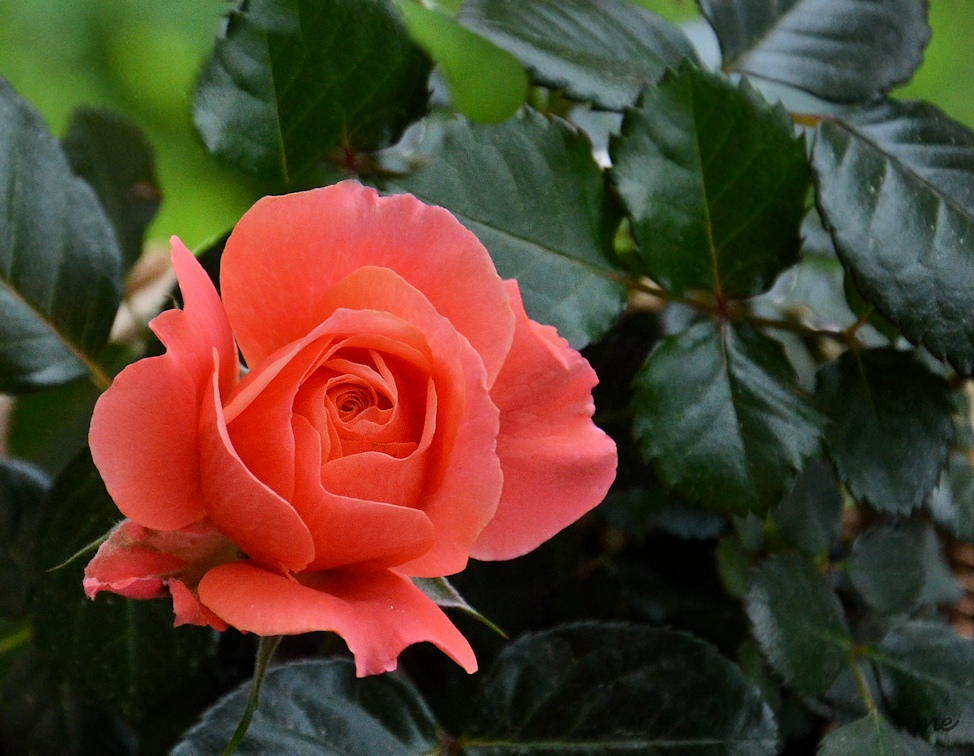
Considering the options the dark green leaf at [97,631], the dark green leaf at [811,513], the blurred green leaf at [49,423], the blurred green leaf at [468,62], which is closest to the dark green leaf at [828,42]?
the blurred green leaf at [468,62]

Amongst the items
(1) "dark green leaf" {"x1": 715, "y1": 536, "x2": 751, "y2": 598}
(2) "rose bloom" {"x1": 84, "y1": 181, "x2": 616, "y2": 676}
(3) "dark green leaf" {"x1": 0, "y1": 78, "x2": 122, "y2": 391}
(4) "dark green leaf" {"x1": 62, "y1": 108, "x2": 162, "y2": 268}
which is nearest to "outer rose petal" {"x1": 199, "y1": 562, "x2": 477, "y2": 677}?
(2) "rose bloom" {"x1": 84, "y1": 181, "x2": 616, "y2": 676}

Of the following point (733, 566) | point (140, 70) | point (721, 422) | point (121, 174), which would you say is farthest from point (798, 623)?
point (121, 174)

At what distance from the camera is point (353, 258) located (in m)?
0.31

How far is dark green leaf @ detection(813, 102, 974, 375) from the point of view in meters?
0.47

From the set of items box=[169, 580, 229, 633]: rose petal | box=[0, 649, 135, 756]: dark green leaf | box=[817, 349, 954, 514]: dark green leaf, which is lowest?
box=[0, 649, 135, 756]: dark green leaf

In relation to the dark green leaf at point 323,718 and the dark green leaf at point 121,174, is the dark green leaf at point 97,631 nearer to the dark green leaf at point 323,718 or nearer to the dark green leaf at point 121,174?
the dark green leaf at point 323,718

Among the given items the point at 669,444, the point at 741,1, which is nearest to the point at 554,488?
the point at 669,444

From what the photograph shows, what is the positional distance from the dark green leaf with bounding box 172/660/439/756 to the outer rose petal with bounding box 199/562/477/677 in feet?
0.51

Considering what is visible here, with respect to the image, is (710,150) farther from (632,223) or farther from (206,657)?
(206,657)

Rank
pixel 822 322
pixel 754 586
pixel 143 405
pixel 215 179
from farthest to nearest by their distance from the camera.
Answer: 1. pixel 822 322
2. pixel 754 586
3. pixel 215 179
4. pixel 143 405

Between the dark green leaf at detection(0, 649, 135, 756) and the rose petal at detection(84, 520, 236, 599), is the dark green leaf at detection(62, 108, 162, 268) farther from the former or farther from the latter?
the rose petal at detection(84, 520, 236, 599)

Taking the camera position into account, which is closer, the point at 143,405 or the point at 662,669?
the point at 143,405

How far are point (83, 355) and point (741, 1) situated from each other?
0.51 metres

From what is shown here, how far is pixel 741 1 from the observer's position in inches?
22.1
